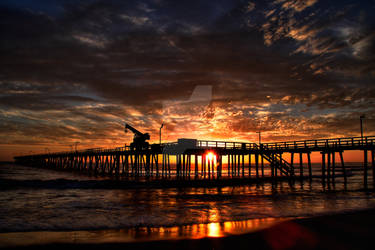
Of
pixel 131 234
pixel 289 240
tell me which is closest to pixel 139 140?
pixel 131 234

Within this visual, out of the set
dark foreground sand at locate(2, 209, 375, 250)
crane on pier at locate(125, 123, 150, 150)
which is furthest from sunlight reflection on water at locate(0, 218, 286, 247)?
crane on pier at locate(125, 123, 150, 150)

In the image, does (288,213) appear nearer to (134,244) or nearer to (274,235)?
(274,235)

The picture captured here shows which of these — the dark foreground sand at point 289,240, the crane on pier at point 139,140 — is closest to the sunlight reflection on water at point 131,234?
the dark foreground sand at point 289,240

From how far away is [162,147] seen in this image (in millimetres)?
42781

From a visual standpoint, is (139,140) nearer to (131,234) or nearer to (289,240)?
(131,234)

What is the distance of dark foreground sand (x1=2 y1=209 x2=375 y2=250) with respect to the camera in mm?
7902

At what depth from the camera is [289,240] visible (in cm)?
862

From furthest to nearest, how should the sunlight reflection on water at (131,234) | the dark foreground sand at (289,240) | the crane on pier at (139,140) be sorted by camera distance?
the crane on pier at (139,140)
the sunlight reflection on water at (131,234)
the dark foreground sand at (289,240)

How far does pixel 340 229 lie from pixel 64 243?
33.5ft

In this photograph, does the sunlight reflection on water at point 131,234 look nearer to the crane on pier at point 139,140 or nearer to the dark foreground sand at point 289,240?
the dark foreground sand at point 289,240

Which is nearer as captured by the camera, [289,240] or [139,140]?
[289,240]

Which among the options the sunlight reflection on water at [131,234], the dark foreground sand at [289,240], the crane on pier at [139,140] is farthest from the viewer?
the crane on pier at [139,140]

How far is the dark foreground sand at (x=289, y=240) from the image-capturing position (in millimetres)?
7902

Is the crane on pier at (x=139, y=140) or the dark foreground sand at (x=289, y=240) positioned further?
the crane on pier at (x=139, y=140)
